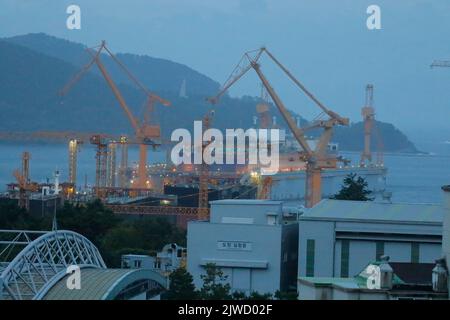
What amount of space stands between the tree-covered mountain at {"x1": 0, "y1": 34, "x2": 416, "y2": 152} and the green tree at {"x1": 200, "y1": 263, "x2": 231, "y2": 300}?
3121cm

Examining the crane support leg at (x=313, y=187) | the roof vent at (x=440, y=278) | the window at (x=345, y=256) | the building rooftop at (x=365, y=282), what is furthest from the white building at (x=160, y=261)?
the crane support leg at (x=313, y=187)

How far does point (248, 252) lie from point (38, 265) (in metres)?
1.72

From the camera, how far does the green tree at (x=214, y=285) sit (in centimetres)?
523

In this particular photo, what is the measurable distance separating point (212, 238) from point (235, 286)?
0.36 metres

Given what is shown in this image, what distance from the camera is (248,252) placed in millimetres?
6914

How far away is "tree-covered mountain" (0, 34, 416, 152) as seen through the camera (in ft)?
133

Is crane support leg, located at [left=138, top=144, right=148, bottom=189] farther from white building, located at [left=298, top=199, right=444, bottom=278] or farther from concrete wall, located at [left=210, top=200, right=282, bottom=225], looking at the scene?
white building, located at [left=298, top=199, right=444, bottom=278]

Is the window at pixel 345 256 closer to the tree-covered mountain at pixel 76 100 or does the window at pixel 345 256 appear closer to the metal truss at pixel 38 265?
the metal truss at pixel 38 265

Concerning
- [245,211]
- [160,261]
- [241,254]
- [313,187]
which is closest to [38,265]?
[241,254]

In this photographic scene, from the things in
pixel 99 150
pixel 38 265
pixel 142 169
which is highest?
pixel 99 150

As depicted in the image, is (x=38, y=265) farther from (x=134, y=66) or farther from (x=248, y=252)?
(x=134, y=66)
